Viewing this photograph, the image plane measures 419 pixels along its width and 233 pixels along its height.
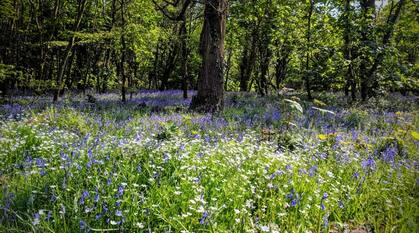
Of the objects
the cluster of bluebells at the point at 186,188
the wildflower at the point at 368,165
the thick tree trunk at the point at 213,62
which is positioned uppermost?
→ the thick tree trunk at the point at 213,62

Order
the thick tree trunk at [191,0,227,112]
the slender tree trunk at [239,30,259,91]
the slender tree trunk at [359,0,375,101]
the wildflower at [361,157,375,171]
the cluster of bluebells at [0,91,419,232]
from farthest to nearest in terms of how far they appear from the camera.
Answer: the slender tree trunk at [239,30,259,91]
the slender tree trunk at [359,0,375,101]
the thick tree trunk at [191,0,227,112]
the wildflower at [361,157,375,171]
the cluster of bluebells at [0,91,419,232]

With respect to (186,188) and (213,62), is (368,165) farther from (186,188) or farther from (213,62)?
(213,62)

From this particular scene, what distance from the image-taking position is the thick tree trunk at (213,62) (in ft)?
32.6

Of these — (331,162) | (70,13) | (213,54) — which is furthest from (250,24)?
(331,162)

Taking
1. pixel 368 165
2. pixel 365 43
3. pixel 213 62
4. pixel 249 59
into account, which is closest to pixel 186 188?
pixel 368 165

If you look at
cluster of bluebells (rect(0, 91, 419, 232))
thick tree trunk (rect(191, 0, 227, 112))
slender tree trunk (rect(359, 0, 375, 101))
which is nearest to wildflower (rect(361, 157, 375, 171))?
cluster of bluebells (rect(0, 91, 419, 232))

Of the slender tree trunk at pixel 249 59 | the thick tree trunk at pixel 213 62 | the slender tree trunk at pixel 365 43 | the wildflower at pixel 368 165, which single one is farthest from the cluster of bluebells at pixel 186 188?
the slender tree trunk at pixel 249 59

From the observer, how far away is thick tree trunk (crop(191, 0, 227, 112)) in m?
9.92

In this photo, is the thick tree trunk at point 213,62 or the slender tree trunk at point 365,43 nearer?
the thick tree trunk at point 213,62

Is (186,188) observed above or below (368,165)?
below

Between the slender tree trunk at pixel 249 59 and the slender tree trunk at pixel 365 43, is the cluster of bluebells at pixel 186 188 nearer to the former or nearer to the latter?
the slender tree trunk at pixel 365 43

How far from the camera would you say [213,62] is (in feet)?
32.6

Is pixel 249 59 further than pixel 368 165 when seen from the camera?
Yes

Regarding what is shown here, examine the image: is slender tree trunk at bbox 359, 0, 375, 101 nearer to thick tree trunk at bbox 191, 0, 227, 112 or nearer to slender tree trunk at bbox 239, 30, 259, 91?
thick tree trunk at bbox 191, 0, 227, 112
